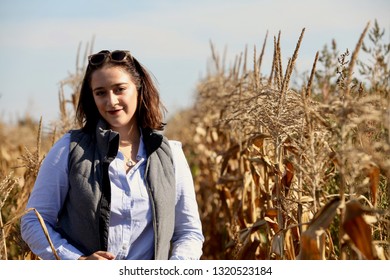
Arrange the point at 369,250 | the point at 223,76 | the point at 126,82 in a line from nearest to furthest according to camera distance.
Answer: the point at 369,250 → the point at 126,82 → the point at 223,76

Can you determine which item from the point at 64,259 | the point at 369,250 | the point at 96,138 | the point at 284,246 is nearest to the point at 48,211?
Answer: the point at 64,259

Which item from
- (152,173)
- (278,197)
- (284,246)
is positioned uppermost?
(152,173)

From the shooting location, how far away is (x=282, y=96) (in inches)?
119

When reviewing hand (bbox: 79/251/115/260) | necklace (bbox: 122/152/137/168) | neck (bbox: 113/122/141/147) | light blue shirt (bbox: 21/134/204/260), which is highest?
neck (bbox: 113/122/141/147)

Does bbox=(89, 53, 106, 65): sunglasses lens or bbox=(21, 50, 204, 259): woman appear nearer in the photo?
bbox=(21, 50, 204, 259): woman

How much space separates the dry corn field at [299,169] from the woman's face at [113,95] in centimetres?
53

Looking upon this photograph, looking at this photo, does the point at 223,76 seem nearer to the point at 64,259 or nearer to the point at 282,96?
the point at 282,96

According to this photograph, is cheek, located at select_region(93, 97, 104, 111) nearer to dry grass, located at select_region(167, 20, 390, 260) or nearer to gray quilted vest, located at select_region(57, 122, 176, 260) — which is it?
gray quilted vest, located at select_region(57, 122, 176, 260)

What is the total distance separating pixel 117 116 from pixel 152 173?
307mm

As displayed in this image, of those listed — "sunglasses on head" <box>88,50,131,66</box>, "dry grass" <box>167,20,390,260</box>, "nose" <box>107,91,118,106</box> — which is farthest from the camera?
"sunglasses on head" <box>88,50,131,66</box>

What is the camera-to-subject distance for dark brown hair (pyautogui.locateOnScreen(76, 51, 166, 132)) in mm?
3033

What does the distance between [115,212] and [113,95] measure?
0.53 meters

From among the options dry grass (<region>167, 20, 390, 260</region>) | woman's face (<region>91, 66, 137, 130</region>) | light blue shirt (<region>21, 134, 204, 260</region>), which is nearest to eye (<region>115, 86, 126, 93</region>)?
woman's face (<region>91, 66, 137, 130</region>)
